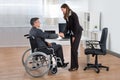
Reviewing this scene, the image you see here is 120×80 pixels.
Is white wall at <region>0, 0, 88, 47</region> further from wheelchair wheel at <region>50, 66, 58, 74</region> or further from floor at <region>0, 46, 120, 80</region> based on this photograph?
wheelchair wheel at <region>50, 66, 58, 74</region>

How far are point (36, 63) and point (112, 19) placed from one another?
287 cm

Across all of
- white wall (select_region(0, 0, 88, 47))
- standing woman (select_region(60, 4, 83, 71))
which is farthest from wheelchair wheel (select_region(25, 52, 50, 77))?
white wall (select_region(0, 0, 88, 47))

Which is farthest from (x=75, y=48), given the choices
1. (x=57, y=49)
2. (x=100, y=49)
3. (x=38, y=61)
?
(x=38, y=61)

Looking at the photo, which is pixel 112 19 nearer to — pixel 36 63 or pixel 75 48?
pixel 75 48

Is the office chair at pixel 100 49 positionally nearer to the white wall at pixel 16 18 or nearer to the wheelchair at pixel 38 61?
the wheelchair at pixel 38 61

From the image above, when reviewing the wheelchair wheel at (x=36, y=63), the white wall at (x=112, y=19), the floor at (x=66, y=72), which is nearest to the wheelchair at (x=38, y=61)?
the wheelchair wheel at (x=36, y=63)

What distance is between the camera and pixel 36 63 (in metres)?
4.45

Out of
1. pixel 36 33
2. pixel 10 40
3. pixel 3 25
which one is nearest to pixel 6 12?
pixel 3 25

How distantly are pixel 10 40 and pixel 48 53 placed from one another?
3548 mm

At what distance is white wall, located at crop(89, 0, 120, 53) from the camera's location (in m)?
5.99

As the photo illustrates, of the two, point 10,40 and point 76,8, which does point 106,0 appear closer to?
point 76,8

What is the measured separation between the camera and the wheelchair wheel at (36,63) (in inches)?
165

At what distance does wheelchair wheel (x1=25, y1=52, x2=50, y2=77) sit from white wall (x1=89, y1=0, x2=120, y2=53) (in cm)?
250

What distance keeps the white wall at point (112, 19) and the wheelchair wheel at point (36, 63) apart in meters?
2.50
